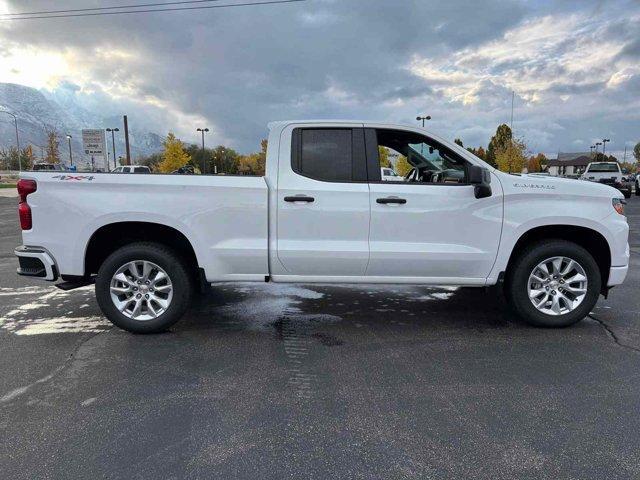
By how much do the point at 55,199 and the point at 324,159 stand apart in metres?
2.58

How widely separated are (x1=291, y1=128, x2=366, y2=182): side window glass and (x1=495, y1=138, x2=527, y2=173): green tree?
51.8 meters

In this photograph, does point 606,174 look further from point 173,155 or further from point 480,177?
point 173,155

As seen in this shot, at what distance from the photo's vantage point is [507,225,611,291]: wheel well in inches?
185

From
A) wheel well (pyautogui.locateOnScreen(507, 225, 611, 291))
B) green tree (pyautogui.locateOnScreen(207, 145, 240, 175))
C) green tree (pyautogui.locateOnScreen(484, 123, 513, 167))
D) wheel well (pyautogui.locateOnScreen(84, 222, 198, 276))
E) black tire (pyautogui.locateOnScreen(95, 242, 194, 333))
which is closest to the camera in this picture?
black tire (pyautogui.locateOnScreen(95, 242, 194, 333))

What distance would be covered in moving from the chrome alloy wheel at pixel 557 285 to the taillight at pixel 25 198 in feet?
16.0

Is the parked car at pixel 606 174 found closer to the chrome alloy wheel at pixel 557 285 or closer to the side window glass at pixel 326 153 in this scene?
the chrome alloy wheel at pixel 557 285

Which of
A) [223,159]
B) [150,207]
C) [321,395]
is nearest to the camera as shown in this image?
[321,395]

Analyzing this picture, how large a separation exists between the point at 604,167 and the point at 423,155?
26.0m

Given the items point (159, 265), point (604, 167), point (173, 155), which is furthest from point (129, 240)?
point (173, 155)

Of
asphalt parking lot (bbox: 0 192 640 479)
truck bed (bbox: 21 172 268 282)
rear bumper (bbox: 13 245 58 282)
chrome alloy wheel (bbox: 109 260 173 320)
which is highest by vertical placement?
truck bed (bbox: 21 172 268 282)

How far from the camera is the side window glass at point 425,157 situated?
183 inches

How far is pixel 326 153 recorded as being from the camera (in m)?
4.58

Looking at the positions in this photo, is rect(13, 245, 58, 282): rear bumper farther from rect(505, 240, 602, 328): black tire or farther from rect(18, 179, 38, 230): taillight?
rect(505, 240, 602, 328): black tire

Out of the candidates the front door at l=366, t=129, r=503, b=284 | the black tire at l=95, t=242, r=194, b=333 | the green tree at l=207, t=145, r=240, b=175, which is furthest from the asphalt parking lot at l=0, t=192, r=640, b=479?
the green tree at l=207, t=145, r=240, b=175
